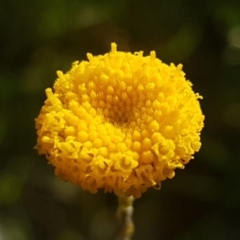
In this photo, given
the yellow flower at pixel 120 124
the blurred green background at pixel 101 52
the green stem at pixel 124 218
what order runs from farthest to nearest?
the blurred green background at pixel 101 52
the green stem at pixel 124 218
the yellow flower at pixel 120 124

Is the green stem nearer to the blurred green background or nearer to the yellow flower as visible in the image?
the yellow flower

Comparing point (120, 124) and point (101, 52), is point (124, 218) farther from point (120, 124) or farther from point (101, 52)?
point (101, 52)

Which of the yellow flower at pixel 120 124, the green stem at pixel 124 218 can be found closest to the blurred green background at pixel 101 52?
the green stem at pixel 124 218

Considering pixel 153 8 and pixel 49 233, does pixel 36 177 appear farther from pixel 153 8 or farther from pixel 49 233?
pixel 153 8

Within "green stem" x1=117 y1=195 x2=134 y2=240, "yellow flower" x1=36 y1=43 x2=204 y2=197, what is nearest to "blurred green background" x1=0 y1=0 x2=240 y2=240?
"green stem" x1=117 y1=195 x2=134 y2=240

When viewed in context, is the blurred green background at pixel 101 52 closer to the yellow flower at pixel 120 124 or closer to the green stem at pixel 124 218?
the green stem at pixel 124 218

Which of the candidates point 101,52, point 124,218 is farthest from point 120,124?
point 101,52

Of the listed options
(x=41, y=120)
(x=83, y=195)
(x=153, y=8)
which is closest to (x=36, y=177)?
(x=83, y=195)
